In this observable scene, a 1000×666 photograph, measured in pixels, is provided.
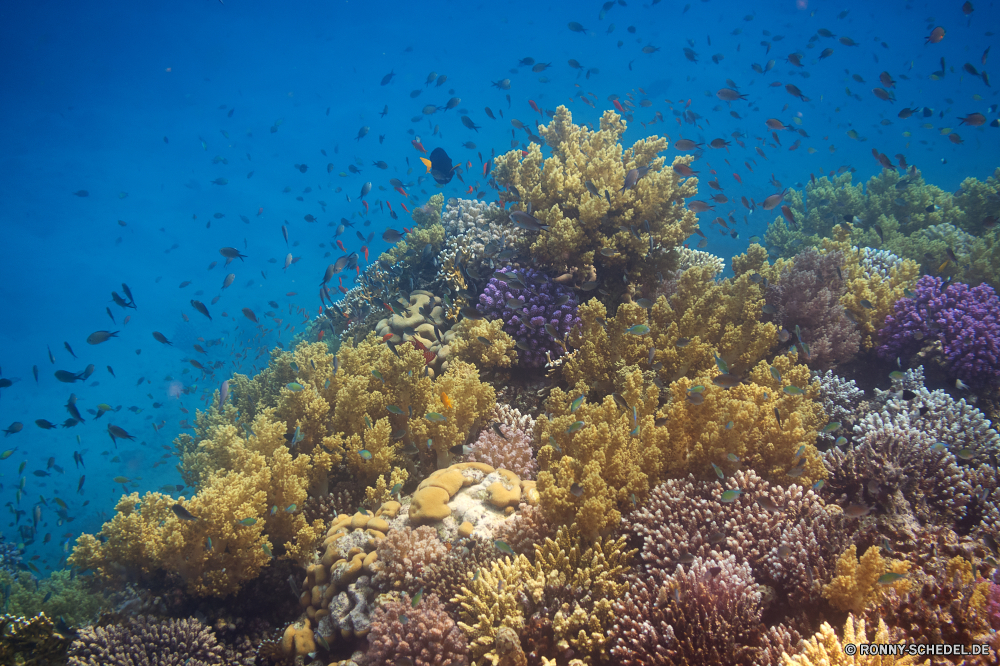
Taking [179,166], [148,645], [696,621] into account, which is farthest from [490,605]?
[179,166]

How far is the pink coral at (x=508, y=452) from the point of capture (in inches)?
184

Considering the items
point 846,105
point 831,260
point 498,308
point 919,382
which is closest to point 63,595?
point 498,308

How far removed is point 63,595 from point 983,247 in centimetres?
1698

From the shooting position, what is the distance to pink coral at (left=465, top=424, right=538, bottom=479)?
15.3 ft

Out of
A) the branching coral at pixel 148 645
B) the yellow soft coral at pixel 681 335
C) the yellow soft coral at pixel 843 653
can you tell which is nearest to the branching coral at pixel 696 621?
the yellow soft coral at pixel 843 653

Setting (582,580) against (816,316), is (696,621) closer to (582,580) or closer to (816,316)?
(582,580)

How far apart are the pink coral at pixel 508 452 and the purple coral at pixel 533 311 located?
1329 mm

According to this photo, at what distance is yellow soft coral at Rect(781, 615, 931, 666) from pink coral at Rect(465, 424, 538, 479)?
272 centimetres

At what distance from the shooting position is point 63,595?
4785 mm

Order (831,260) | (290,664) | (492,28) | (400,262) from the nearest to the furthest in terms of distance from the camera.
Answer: (290,664) < (831,260) < (400,262) < (492,28)

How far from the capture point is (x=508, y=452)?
4742mm

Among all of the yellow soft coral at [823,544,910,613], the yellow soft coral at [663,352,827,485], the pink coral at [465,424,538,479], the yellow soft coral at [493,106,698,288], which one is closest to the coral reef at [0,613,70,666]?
the pink coral at [465,424,538,479]

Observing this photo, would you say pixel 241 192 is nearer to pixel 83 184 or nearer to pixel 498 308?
pixel 83 184

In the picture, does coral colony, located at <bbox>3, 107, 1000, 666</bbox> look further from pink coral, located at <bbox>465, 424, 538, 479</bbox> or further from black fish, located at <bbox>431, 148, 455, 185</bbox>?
black fish, located at <bbox>431, 148, 455, 185</bbox>
